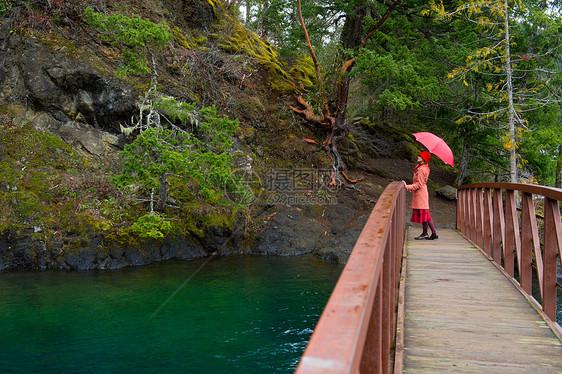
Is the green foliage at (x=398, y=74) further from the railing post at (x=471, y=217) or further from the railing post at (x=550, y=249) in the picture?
the railing post at (x=550, y=249)

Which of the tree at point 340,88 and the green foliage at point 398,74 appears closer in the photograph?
the green foliage at point 398,74

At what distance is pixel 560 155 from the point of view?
14812mm

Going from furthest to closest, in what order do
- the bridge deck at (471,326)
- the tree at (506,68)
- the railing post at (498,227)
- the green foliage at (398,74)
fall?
Result: the green foliage at (398,74) → the tree at (506,68) → the railing post at (498,227) → the bridge deck at (471,326)

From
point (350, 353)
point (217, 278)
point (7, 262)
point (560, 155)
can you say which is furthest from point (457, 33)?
point (350, 353)

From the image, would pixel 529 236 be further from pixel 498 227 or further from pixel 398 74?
pixel 398 74

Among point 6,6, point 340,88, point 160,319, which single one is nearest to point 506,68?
point 340,88

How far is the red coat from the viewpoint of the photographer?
7.52m

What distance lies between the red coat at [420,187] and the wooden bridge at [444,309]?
1658mm

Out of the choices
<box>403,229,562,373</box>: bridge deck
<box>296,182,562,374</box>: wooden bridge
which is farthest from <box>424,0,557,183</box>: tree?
<box>403,229,562,373</box>: bridge deck

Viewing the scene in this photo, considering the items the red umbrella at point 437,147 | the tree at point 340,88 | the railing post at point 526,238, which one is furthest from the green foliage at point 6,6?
the railing post at point 526,238

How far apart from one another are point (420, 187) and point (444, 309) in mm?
3949

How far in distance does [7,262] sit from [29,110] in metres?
4.49

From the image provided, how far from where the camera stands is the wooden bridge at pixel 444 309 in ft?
3.87

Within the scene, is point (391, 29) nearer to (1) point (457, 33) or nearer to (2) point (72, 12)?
(1) point (457, 33)
